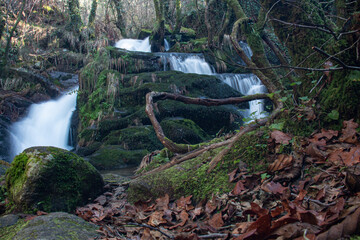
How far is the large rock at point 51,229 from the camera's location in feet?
6.49

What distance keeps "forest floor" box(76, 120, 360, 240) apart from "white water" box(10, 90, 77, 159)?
10.8 m

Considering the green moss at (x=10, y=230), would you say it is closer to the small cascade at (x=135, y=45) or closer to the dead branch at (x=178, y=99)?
the dead branch at (x=178, y=99)

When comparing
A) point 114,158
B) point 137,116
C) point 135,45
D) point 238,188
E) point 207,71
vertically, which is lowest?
point 114,158

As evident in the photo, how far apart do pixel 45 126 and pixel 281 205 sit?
14.1 m

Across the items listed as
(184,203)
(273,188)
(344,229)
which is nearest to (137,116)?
(184,203)

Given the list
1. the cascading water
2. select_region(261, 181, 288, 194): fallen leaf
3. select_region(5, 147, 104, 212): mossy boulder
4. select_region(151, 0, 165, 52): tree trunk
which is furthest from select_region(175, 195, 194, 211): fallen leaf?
select_region(151, 0, 165, 52): tree trunk

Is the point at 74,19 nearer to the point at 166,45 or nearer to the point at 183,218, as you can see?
the point at 166,45

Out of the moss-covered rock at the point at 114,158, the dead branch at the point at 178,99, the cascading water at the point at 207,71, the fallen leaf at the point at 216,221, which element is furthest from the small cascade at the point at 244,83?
the fallen leaf at the point at 216,221

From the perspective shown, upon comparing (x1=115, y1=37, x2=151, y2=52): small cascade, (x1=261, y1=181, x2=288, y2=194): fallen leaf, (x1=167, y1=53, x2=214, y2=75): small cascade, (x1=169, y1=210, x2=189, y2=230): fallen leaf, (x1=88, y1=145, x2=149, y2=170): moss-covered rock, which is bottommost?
(x1=88, y1=145, x2=149, y2=170): moss-covered rock

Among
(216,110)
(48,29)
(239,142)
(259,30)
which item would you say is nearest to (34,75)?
(48,29)

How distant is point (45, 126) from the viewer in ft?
44.2

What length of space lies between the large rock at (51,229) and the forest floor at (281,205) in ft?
0.65

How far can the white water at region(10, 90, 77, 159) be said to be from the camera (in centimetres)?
1199

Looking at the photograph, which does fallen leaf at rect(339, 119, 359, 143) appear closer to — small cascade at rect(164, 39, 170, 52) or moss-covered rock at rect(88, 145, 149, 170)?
moss-covered rock at rect(88, 145, 149, 170)
